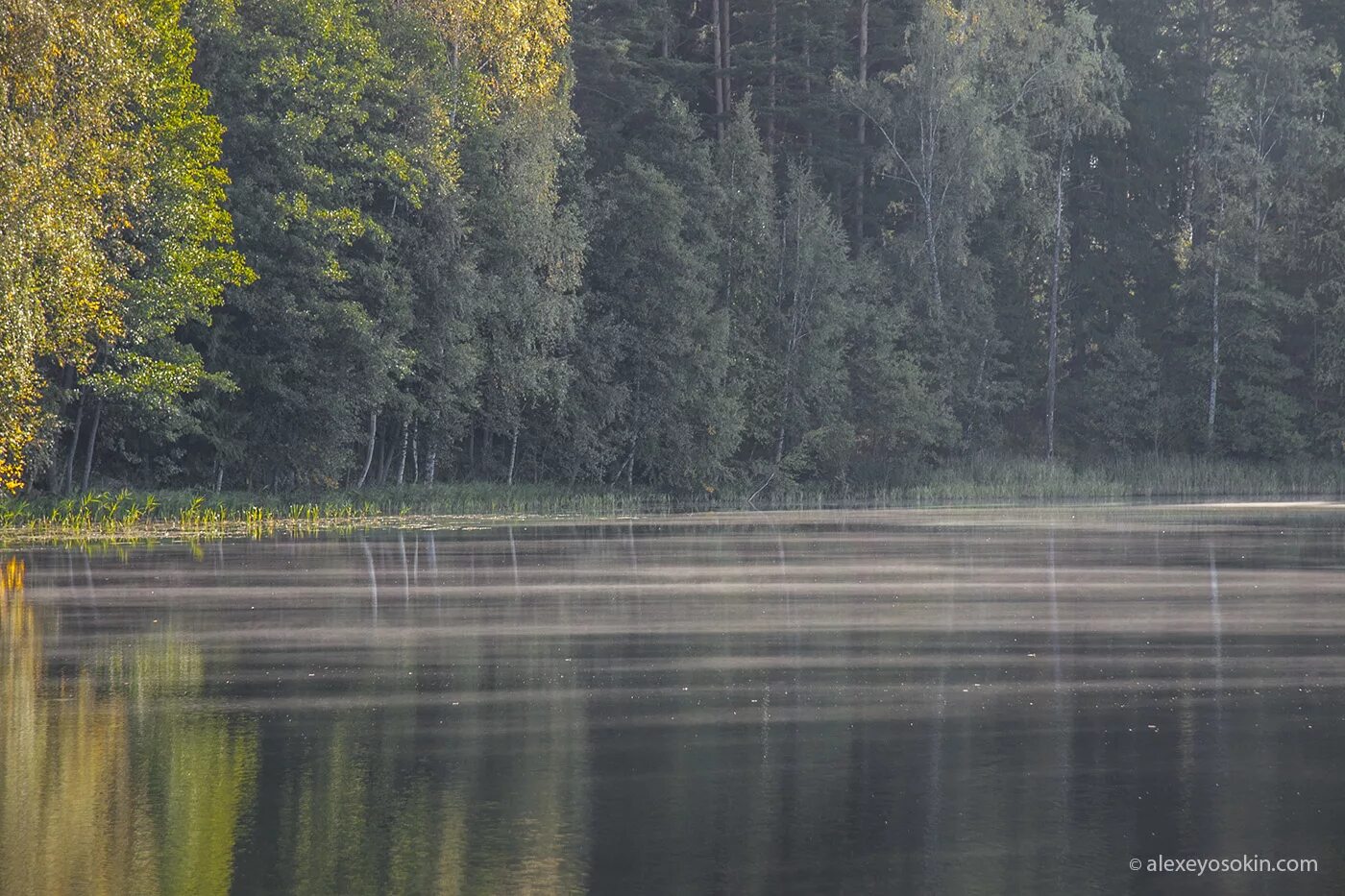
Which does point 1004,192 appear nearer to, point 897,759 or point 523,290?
point 523,290

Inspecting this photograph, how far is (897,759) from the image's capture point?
11.4 m

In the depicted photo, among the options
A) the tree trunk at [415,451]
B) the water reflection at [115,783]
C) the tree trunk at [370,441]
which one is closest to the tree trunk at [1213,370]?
the tree trunk at [415,451]

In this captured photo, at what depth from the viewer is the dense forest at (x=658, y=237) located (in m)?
44.3

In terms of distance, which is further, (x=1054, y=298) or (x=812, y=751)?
(x=1054, y=298)

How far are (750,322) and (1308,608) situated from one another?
152 ft

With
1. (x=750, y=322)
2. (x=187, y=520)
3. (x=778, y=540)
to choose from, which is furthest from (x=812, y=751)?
(x=750, y=322)

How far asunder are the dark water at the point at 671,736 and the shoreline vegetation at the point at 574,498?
18.0m

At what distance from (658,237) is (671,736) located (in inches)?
1957

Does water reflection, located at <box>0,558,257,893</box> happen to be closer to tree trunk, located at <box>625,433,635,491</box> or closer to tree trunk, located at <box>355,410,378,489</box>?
tree trunk, located at <box>355,410,378,489</box>

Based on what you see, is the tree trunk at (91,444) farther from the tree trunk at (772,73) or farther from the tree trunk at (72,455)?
the tree trunk at (772,73)

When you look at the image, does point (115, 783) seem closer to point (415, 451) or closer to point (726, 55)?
point (415, 451)

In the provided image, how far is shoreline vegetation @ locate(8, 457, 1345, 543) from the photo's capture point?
139 feet

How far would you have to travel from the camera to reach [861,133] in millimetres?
77500

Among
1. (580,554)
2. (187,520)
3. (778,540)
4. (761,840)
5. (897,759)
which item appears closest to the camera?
(761,840)
